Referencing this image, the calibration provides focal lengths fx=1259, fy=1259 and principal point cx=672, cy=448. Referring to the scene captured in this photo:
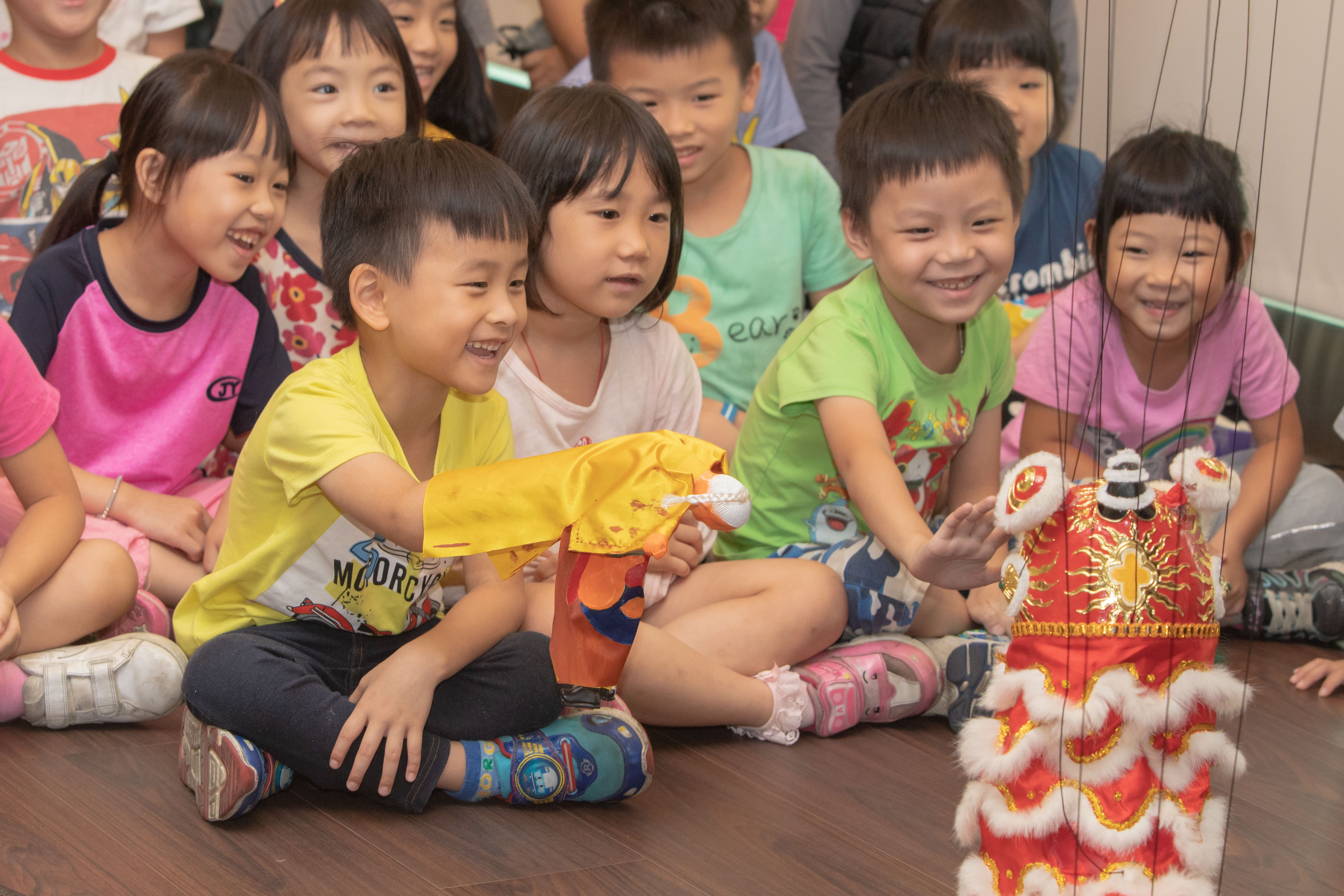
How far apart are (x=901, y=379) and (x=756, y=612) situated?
0.99 ft

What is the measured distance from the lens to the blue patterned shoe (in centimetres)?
103

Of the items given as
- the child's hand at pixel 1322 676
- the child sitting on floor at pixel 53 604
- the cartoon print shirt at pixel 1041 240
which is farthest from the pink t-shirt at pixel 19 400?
the child's hand at pixel 1322 676

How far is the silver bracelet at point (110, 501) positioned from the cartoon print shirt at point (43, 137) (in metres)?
0.42

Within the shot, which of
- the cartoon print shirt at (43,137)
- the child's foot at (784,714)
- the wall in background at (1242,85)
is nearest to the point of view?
the wall in background at (1242,85)

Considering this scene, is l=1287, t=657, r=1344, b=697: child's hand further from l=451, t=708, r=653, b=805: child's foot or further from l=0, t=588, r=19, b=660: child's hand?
l=0, t=588, r=19, b=660: child's hand

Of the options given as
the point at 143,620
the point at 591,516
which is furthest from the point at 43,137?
the point at 591,516

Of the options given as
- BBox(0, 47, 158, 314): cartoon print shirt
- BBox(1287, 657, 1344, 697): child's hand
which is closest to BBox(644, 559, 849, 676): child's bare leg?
BBox(1287, 657, 1344, 697): child's hand

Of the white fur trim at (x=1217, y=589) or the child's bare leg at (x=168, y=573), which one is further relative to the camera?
the child's bare leg at (x=168, y=573)

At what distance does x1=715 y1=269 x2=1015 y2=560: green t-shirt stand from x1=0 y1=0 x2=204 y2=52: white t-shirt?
1154mm

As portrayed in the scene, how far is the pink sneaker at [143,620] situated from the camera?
1.27 meters

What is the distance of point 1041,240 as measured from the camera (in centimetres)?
198

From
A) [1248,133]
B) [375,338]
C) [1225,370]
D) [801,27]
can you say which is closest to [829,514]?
[1225,370]

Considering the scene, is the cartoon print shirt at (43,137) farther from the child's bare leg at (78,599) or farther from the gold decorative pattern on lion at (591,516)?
the gold decorative pattern on lion at (591,516)

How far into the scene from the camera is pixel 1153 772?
78 centimetres
